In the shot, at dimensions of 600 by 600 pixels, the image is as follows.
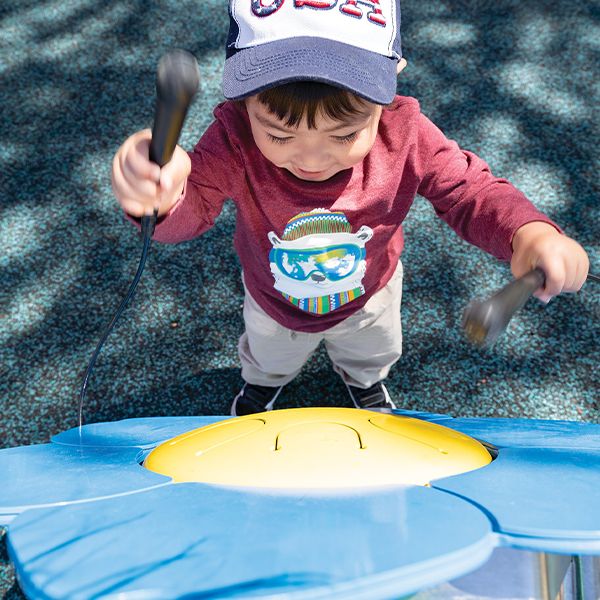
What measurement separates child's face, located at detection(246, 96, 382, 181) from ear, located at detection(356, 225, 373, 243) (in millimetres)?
139

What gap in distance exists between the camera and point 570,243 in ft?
2.39

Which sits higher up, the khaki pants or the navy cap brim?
the navy cap brim

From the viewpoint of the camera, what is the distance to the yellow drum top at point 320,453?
539mm

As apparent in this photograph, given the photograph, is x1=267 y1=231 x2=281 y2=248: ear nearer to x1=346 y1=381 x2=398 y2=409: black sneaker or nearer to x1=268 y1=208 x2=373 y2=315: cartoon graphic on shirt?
x1=268 y1=208 x2=373 y2=315: cartoon graphic on shirt

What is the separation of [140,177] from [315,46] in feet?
0.75

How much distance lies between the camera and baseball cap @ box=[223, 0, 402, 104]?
70 centimetres

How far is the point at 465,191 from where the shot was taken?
893 mm

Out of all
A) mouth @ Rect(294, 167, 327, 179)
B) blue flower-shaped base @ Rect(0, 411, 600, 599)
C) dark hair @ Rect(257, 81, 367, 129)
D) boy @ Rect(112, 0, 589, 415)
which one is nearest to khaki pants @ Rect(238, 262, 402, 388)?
boy @ Rect(112, 0, 589, 415)

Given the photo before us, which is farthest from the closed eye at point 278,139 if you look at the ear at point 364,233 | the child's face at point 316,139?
the ear at point 364,233

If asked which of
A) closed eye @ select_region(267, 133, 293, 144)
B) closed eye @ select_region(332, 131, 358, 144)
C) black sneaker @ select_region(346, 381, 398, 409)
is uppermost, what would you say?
closed eye @ select_region(332, 131, 358, 144)

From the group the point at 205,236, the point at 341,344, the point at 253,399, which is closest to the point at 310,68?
the point at 341,344

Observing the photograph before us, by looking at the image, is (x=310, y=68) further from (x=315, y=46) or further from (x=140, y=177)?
(x=140, y=177)

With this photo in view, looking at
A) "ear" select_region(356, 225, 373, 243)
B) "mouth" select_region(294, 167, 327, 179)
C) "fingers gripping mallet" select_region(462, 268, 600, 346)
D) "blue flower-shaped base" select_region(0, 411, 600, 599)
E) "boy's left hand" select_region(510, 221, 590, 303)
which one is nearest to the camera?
"blue flower-shaped base" select_region(0, 411, 600, 599)

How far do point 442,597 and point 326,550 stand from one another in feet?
0.67
